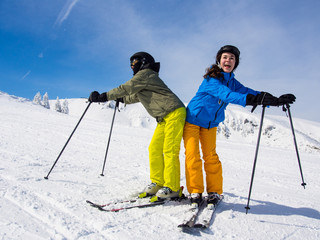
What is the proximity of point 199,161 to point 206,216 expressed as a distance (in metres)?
0.76

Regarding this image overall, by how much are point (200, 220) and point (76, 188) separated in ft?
5.94

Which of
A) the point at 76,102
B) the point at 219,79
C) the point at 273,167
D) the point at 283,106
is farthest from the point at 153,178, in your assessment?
the point at 76,102

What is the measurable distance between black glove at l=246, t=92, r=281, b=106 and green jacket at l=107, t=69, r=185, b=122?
40.5 inches

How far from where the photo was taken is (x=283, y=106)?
2.62 meters

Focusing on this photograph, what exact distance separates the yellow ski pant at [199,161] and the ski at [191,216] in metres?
0.25

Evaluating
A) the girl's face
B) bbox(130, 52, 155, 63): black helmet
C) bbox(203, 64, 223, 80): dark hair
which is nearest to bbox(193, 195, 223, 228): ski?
bbox(203, 64, 223, 80): dark hair

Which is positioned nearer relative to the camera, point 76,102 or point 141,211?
point 141,211

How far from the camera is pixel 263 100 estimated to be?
2465 millimetres

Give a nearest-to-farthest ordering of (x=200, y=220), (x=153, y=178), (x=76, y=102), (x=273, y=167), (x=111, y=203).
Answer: (x=200, y=220) → (x=111, y=203) → (x=153, y=178) → (x=273, y=167) → (x=76, y=102)

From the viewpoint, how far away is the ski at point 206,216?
85.6 inches

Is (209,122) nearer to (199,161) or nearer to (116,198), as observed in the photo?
(199,161)

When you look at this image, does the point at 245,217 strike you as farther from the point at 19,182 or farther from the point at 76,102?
the point at 76,102

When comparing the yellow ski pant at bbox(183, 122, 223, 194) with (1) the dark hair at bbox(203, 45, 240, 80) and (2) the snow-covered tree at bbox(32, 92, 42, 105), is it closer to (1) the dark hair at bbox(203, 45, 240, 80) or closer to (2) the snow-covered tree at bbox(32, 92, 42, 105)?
(1) the dark hair at bbox(203, 45, 240, 80)

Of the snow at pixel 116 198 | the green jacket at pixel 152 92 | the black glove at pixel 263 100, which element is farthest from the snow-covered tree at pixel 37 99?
the black glove at pixel 263 100
